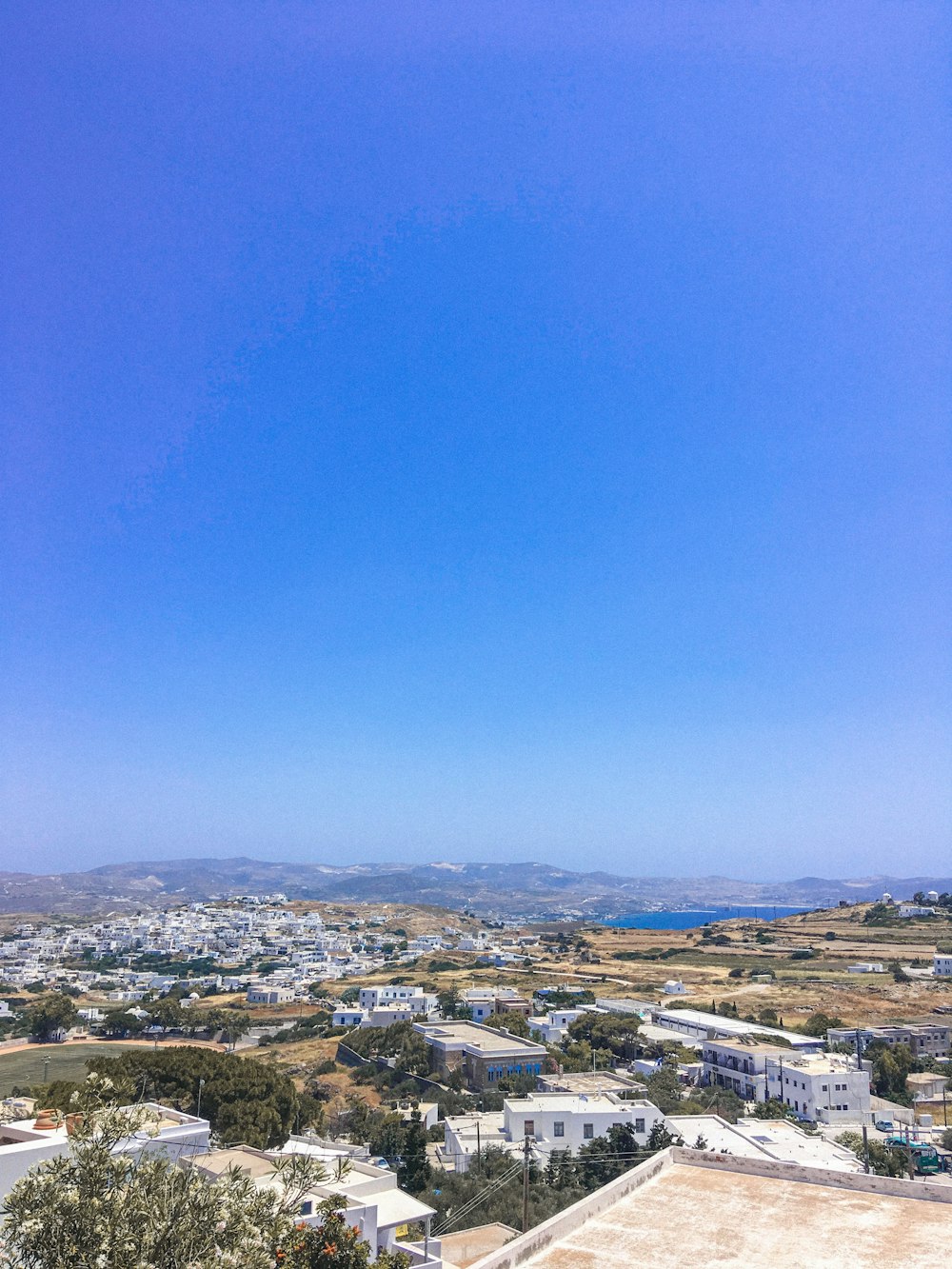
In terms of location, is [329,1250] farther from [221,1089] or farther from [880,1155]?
[880,1155]

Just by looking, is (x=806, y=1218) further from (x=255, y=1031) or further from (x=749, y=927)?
(x=749, y=927)

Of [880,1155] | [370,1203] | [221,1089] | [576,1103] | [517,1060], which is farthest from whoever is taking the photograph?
[517,1060]

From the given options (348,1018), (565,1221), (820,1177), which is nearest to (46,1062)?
(348,1018)

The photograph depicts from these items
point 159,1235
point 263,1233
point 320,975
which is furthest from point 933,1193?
point 320,975

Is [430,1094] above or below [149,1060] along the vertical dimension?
below

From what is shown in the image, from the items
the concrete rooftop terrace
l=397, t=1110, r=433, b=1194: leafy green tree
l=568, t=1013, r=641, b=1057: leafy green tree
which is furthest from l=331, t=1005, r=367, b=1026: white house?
the concrete rooftop terrace

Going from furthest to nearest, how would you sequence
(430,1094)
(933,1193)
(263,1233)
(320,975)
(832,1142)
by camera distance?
1. (320,975)
2. (430,1094)
3. (832,1142)
4. (933,1193)
5. (263,1233)
